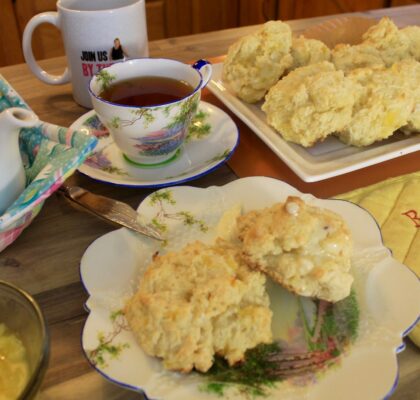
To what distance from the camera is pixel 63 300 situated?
652 mm

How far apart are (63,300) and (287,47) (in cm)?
68

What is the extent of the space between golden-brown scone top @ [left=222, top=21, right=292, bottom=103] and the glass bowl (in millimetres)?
656

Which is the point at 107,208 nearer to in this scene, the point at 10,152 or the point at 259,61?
the point at 10,152

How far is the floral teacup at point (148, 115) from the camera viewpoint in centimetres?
81

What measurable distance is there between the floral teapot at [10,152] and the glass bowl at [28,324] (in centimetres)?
21

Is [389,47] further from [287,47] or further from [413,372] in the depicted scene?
[413,372]

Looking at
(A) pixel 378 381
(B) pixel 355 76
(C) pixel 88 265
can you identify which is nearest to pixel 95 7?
(B) pixel 355 76

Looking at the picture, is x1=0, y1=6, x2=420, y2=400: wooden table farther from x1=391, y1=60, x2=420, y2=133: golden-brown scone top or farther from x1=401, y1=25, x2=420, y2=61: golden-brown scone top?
x1=401, y1=25, x2=420, y2=61: golden-brown scone top

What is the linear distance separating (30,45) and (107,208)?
574 millimetres

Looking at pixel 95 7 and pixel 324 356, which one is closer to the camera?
pixel 324 356

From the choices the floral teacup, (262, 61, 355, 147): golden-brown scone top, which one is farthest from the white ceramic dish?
the floral teacup

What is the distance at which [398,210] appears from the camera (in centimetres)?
77

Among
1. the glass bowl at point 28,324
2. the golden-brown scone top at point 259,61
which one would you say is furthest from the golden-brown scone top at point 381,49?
the glass bowl at point 28,324

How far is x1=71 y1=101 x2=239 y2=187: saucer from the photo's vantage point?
0.84 meters
